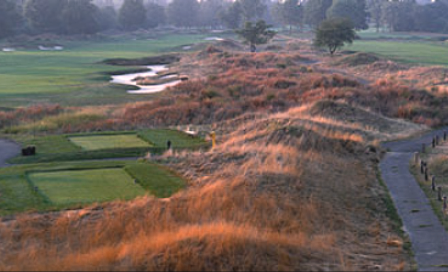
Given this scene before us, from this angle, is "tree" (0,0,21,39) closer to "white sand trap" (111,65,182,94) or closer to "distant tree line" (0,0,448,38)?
"distant tree line" (0,0,448,38)

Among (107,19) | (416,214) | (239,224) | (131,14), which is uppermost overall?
(131,14)

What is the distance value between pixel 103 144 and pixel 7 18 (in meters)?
112

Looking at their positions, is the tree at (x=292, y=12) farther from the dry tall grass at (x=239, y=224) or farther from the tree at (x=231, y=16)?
the dry tall grass at (x=239, y=224)

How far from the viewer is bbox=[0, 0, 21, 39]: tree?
127m

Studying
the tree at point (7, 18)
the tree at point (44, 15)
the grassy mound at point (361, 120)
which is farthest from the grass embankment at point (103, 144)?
the tree at point (44, 15)

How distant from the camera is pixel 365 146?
104 ft

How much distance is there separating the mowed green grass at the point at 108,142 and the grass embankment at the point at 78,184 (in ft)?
15.7

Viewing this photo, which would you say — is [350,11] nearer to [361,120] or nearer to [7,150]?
[361,120]

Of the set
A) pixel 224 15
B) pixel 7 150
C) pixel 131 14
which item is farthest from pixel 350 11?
pixel 7 150

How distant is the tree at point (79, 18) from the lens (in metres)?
145

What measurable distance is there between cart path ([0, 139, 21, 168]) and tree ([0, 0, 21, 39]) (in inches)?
4151

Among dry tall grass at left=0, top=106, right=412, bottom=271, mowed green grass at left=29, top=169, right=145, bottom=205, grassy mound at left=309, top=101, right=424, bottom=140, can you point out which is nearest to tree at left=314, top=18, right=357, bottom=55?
grassy mound at left=309, top=101, right=424, bottom=140

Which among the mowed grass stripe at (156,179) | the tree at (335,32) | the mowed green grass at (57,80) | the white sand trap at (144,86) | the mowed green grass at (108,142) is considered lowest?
the white sand trap at (144,86)

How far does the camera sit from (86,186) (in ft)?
63.4
